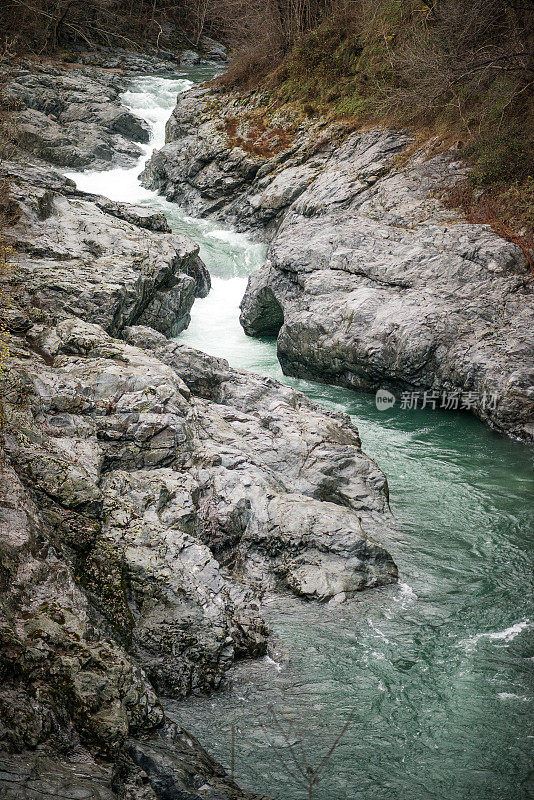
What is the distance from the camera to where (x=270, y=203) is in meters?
21.4

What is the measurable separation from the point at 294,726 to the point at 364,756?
0.70m

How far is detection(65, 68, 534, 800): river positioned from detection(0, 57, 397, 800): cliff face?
0.38 metres

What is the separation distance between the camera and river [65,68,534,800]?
530 cm

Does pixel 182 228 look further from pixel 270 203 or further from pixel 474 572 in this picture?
pixel 474 572

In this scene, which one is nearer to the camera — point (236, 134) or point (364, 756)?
point (364, 756)

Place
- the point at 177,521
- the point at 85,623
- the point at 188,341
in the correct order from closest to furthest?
the point at 85,623 < the point at 177,521 < the point at 188,341

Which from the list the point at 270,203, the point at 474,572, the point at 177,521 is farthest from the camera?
the point at 270,203

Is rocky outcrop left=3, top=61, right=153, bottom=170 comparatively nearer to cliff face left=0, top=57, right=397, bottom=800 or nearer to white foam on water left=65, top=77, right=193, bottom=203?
white foam on water left=65, top=77, right=193, bottom=203

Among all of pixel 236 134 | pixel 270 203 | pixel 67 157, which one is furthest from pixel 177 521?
pixel 67 157

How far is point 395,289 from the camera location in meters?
14.4

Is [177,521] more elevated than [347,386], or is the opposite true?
[347,386]

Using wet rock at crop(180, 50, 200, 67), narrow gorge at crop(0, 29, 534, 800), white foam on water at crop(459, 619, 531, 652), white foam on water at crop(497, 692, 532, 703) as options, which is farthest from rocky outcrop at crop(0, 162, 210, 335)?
wet rock at crop(180, 50, 200, 67)

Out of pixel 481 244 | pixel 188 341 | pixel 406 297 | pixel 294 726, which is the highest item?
pixel 481 244

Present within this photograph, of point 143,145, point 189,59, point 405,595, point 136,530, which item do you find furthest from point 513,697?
point 189,59
